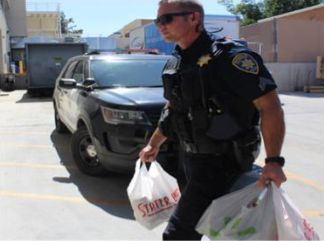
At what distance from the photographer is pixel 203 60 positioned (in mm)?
2115

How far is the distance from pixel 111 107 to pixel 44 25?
143 feet

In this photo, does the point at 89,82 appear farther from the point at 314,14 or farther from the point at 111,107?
the point at 314,14

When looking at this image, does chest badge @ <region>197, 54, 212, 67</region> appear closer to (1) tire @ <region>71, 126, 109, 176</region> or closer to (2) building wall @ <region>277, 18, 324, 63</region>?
(1) tire @ <region>71, 126, 109, 176</region>

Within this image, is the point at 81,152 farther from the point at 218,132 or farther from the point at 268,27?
the point at 268,27

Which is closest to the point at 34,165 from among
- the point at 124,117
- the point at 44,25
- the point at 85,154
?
the point at 85,154

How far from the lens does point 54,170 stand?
551cm

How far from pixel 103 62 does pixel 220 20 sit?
10783 mm

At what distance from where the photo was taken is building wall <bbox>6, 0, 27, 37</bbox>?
3581cm

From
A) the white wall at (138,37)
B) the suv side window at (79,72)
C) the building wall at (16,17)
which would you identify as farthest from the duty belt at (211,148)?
the building wall at (16,17)

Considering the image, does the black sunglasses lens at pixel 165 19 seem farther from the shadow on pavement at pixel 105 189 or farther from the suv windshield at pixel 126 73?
the suv windshield at pixel 126 73

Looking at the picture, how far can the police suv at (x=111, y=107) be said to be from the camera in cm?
436

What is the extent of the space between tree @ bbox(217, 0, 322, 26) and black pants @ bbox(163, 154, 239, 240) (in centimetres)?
3776

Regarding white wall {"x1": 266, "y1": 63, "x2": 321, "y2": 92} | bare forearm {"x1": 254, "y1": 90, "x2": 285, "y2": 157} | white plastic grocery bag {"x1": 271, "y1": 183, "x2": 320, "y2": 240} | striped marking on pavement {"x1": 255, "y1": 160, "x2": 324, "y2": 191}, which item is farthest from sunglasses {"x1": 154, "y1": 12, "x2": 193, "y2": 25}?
white wall {"x1": 266, "y1": 63, "x2": 321, "y2": 92}

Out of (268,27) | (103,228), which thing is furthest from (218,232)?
(268,27)
